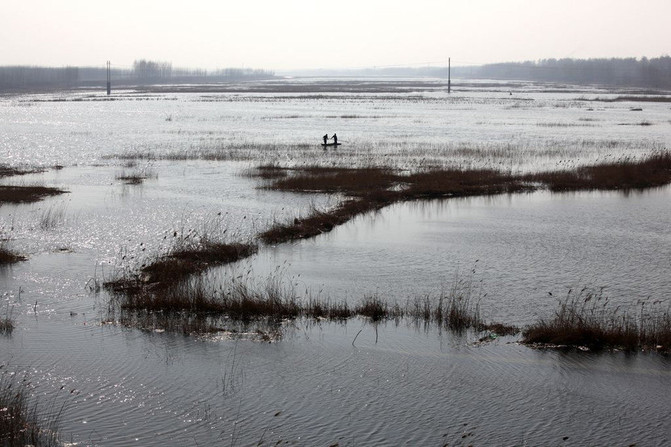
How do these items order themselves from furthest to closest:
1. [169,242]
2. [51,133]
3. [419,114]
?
1. [419,114]
2. [51,133]
3. [169,242]

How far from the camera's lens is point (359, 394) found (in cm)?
1290

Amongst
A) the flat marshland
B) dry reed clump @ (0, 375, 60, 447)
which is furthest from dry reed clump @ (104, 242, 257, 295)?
dry reed clump @ (0, 375, 60, 447)

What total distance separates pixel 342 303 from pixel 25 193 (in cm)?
1932

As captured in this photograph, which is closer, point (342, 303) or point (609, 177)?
point (342, 303)

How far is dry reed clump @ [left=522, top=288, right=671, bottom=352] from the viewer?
48.3 ft

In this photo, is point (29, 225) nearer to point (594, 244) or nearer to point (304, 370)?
point (304, 370)

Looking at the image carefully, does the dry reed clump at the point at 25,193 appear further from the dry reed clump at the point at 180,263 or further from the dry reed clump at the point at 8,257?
the dry reed clump at the point at 180,263

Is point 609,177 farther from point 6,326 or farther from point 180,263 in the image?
point 6,326

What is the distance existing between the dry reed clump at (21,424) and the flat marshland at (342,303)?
0.18 metres

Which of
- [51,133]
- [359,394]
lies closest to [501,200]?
[359,394]

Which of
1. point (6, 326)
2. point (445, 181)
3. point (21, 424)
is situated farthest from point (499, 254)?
point (21, 424)

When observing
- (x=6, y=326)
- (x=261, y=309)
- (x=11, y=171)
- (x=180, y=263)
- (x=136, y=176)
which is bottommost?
(x=6, y=326)

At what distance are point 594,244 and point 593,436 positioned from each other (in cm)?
1338

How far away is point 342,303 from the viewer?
1756cm
